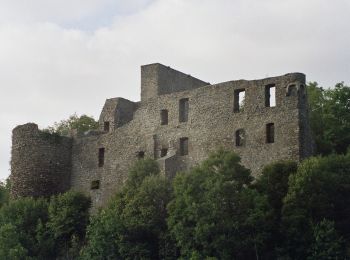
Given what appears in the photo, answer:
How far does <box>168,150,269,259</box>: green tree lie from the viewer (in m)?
47.0

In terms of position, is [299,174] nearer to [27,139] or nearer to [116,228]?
[116,228]

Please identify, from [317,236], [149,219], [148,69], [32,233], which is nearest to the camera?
[317,236]

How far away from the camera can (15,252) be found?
54031mm

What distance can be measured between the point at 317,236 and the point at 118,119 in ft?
67.3

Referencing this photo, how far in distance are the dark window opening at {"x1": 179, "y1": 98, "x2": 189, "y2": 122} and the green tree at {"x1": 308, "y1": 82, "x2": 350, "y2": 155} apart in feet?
23.4

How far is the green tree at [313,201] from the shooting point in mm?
46500

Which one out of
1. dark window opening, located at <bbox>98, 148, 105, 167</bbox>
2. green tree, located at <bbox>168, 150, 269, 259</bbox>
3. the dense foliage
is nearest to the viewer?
green tree, located at <bbox>168, 150, 269, 259</bbox>

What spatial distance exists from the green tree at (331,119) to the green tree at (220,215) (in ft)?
27.3

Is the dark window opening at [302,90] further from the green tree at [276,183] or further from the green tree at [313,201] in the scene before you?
the green tree at [313,201]

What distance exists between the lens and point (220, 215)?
4741 centimetres

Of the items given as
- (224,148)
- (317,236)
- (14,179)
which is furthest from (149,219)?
(14,179)

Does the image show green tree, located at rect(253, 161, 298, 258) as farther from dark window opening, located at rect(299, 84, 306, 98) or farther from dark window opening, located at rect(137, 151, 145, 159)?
dark window opening, located at rect(137, 151, 145, 159)

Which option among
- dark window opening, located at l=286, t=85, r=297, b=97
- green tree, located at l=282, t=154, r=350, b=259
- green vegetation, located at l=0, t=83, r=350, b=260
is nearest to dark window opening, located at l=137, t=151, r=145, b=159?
green vegetation, located at l=0, t=83, r=350, b=260

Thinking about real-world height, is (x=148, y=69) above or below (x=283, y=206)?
above
